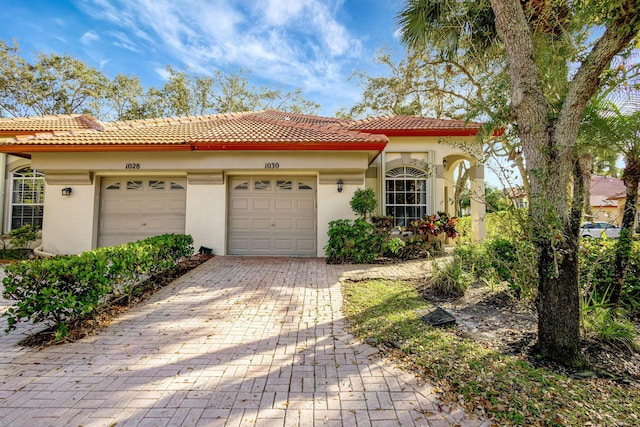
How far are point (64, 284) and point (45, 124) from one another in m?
12.0

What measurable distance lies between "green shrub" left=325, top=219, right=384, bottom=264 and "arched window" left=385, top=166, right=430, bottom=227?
111 inches

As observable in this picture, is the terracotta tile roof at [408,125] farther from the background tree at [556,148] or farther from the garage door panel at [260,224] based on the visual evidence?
the background tree at [556,148]

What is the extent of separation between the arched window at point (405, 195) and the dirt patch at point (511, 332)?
18.0 feet

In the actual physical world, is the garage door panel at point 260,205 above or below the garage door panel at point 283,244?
A: above

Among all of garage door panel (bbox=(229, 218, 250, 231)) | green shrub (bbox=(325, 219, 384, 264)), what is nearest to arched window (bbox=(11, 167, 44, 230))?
garage door panel (bbox=(229, 218, 250, 231))

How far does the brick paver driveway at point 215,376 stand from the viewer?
2.35m

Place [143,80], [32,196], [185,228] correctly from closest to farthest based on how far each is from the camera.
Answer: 1. [185,228]
2. [32,196]
3. [143,80]

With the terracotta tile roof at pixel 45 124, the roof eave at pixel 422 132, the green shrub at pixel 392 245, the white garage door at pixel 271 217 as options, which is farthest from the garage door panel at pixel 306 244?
the terracotta tile roof at pixel 45 124

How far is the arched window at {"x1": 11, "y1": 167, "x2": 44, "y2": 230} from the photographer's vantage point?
10.9 metres

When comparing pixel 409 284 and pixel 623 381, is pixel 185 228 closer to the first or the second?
pixel 409 284

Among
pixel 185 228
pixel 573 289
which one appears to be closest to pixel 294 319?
pixel 573 289

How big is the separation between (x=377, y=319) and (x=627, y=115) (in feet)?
14.7

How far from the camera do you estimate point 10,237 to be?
33.5ft

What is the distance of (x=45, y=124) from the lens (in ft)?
38.5
